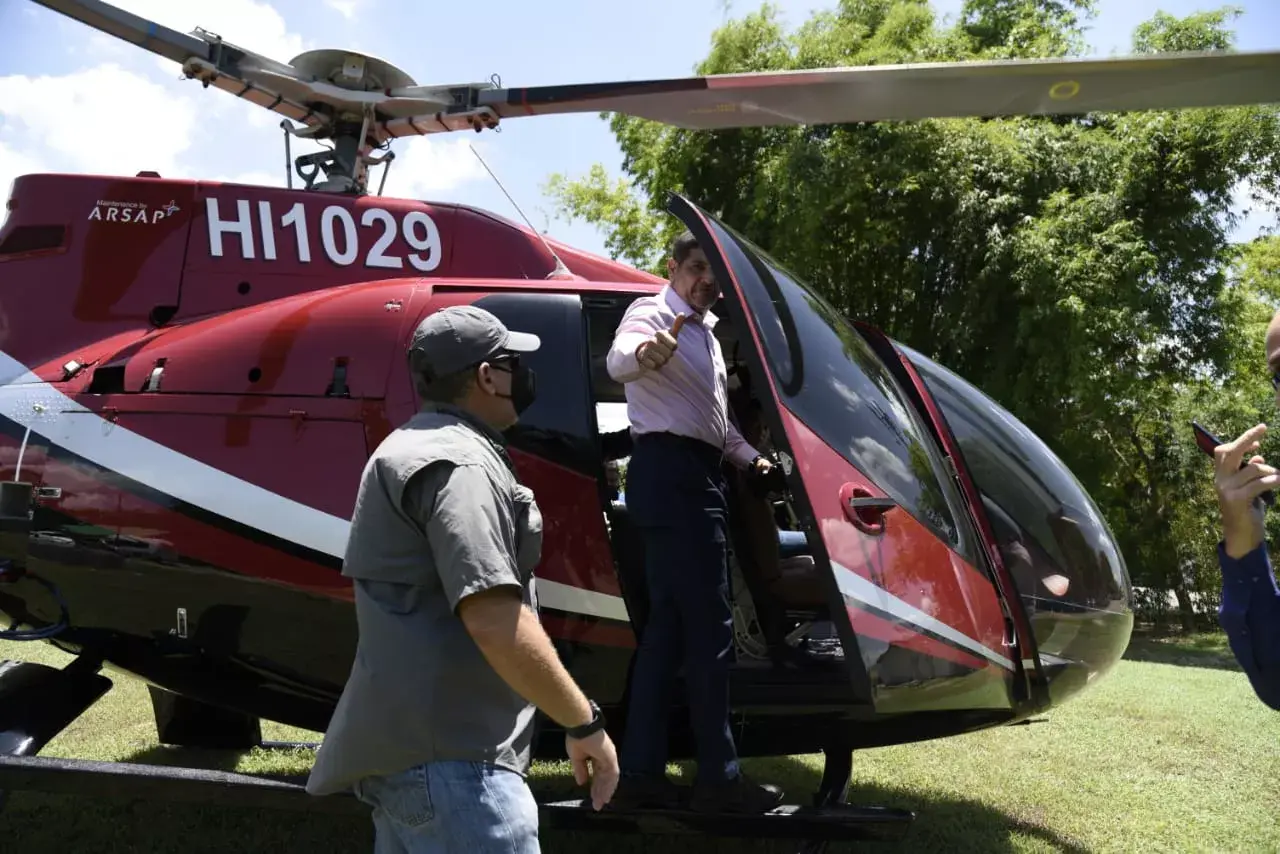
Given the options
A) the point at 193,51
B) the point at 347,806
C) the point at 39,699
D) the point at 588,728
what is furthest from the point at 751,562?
the point at 193,51

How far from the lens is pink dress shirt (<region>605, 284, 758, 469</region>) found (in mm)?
2924

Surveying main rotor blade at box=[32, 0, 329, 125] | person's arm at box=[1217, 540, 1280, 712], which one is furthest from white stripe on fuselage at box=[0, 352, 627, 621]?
person's arm at box=[1217, 540, 1280, 712]

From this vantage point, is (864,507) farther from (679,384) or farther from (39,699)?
(39,699)

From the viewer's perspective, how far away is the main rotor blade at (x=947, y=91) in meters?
3.19

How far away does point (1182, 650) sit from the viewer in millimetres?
13289

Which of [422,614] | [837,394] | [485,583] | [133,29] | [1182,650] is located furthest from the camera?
[1182,650]

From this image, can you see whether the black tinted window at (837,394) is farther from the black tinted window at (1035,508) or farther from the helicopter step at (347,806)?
the helicopter step at (347,806)

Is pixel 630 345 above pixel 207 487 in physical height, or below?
above

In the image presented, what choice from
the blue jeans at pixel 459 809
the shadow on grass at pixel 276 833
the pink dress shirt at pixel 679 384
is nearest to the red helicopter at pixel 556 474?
the pink dress shirt at pixel 679 384

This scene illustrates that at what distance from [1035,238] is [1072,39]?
534cm

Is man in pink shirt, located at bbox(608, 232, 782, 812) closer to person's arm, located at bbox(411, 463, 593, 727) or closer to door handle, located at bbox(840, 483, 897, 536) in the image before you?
door handle, located at bbox(840, 483, 897, 536)

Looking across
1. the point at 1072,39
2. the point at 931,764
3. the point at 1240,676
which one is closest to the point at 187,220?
the point at 931,764

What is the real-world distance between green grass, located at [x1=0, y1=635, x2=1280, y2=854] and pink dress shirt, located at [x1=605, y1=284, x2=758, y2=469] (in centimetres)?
154

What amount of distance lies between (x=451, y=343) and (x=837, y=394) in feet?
5.11
